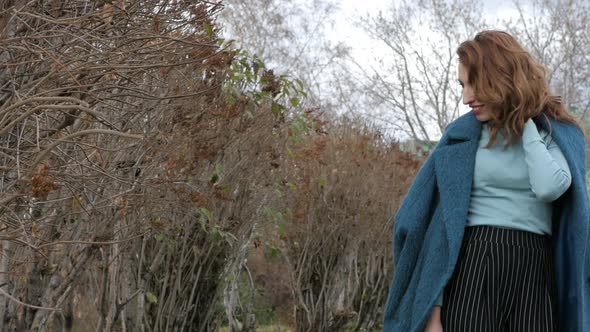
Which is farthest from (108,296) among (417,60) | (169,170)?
(417,60)

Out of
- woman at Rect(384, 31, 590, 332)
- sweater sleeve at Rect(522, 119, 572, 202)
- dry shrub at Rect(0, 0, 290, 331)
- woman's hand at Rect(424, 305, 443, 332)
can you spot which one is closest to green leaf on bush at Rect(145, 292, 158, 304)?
dry shrub at Rect(0, 0, 290, 331)

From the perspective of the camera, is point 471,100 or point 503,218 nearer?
point 503,218

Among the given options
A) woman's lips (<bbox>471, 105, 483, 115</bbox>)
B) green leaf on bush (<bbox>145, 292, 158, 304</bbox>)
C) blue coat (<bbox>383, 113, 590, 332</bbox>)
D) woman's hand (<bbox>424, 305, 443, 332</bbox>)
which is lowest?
green leaf on bush (<bbox>145, 292, 158, 304</bbox>)

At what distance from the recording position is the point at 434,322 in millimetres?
3691

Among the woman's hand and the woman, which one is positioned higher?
the woman

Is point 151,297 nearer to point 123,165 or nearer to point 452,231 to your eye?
point 123,165

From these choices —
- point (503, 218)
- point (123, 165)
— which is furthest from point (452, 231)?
point (123, 165)

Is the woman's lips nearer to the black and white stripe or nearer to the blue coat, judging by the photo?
the blue coat

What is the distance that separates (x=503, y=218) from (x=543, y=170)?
0.22m

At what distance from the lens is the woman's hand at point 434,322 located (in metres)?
3.69

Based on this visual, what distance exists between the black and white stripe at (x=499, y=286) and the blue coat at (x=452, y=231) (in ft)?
0.25

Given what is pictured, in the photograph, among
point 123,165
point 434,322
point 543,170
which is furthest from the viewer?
point 123,165

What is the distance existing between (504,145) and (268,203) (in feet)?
14.0

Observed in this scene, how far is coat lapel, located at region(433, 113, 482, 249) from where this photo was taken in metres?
3.67
